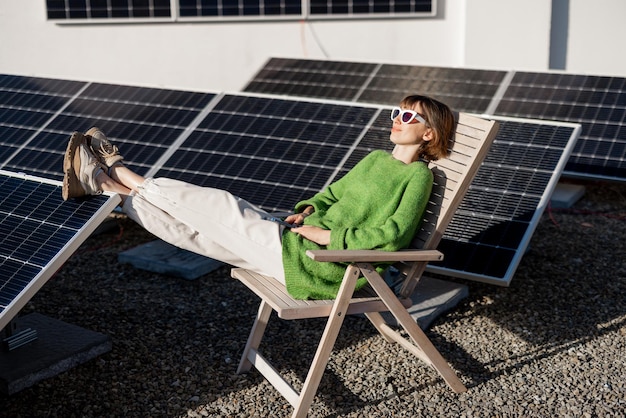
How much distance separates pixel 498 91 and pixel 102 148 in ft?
15.8

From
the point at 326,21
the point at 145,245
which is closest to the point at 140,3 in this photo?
the point at 326,21

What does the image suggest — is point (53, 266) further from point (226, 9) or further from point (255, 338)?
point (226, 9)

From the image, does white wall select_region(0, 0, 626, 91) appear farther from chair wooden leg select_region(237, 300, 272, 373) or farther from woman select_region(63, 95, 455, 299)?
chair wooden leg select_region(237, 300, 272, 373)

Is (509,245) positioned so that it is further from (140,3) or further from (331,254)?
(140,3)

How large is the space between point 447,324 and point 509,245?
0.62m

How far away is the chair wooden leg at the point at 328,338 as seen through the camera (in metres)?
3.85

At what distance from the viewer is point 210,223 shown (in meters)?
4.25

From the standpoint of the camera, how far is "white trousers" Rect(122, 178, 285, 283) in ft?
13.7

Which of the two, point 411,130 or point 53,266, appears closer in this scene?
point 53,266

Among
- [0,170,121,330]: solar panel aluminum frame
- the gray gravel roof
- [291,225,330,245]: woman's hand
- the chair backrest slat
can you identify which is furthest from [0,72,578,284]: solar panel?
[0,170,121,330]: solar panel aluminum frame

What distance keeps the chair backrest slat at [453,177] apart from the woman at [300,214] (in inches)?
3.1

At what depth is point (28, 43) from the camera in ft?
37.7

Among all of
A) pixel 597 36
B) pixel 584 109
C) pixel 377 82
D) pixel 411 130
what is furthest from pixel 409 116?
pixel 597 36

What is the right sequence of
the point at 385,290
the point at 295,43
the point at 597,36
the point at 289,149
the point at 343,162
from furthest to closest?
the point at 295,43 < the point at 597,36 < the point at 289,149 < the point at 343,162 < the point at 385,290
